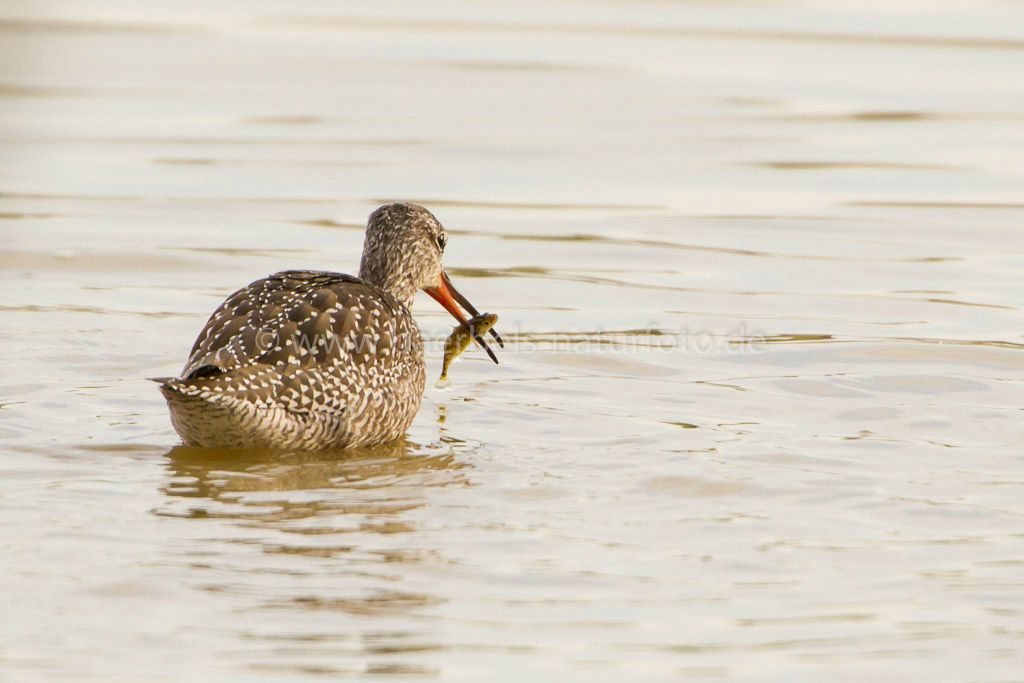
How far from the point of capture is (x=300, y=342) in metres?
9.02

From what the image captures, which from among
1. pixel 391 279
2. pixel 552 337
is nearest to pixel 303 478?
pixel 391 279

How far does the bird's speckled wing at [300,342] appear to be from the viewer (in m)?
8.74

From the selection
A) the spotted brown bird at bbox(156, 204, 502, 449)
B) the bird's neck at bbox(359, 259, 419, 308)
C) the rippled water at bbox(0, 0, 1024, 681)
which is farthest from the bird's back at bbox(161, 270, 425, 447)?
the bird's neck at bbox(359, 259, 419, 308)

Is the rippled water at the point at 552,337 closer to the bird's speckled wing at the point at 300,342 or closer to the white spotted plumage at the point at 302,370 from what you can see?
the white spotted plumage at the point at 302,370

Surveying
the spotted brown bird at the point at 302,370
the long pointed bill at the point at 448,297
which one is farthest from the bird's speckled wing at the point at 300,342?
the long pointed bill at the point at 448,297

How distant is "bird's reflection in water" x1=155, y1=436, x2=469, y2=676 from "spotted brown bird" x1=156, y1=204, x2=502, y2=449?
191mm

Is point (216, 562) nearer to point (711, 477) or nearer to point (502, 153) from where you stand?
point (711, 477)

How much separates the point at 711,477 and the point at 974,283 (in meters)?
5.70

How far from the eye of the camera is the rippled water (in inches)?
260

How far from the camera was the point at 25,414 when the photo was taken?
9.64 meters

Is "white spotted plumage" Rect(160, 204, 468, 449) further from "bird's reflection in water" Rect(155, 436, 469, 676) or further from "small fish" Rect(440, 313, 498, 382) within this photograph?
"small fish" Rect(440, 313, 498, 382)

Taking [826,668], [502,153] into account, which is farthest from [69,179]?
[826,668]

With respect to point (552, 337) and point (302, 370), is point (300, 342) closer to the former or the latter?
point (302, 370)

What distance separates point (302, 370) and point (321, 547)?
1.75m
